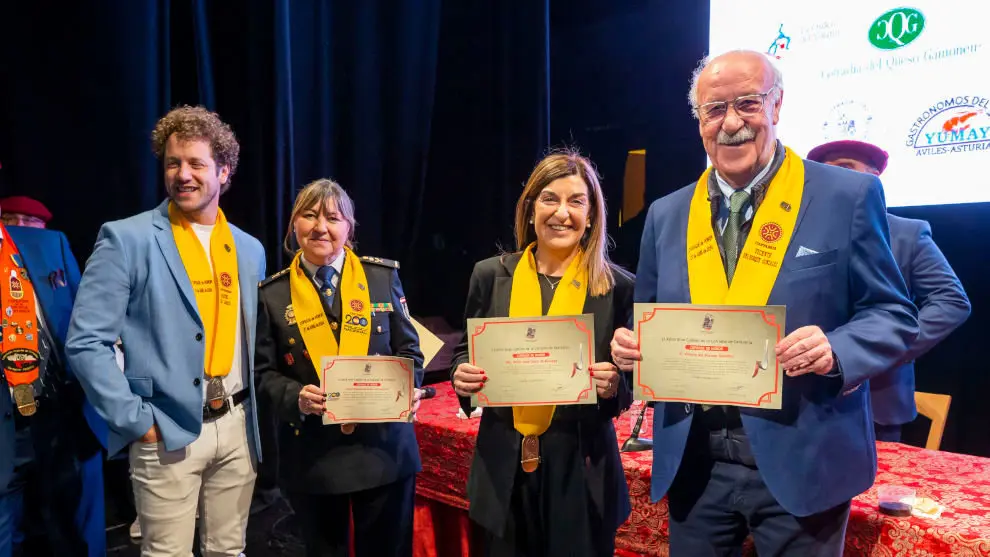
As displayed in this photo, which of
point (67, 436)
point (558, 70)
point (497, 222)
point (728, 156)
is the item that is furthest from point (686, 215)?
point (558, 70)

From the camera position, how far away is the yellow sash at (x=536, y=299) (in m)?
1.81

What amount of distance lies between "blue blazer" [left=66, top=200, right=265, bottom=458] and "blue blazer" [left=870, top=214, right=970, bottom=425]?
2486mm

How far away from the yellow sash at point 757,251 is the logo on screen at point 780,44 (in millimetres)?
2519

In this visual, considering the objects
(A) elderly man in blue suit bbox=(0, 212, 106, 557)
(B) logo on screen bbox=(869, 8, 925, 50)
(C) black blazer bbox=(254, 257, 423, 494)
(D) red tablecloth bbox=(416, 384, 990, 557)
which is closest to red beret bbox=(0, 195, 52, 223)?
(A) elderly man in blue suit bbox=(0, 212, 106, 557)

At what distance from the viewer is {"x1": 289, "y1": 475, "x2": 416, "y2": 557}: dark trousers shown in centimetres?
208

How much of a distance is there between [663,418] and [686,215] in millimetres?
499

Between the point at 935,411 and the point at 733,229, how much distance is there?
6.89ft

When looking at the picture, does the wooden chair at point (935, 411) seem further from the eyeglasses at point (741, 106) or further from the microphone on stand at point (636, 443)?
the eyeglasses at point (741, 106)

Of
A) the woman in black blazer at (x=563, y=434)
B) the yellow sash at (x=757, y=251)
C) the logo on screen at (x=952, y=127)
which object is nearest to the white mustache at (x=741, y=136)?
the yellow sash at (x=757, y=251)

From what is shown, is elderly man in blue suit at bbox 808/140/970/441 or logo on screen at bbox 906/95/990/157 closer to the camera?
elderly man in blue suit at bbox 808/140/970/441

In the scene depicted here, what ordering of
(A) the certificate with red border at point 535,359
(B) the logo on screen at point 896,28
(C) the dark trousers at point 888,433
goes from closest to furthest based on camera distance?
1. (A) the certificate with red border at point 535,359
2. (C) the dark trousers at point 888,433
3. (B) the logo on screen at point 896,28

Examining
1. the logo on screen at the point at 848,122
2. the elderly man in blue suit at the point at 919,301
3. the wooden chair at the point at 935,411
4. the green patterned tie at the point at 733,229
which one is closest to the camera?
the green patterned tie at the point at 733,229

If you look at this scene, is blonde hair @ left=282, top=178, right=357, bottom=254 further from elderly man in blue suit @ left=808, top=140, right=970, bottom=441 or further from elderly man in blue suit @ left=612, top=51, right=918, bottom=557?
elderly man in blue suit @ left=808, top=140, right=970, bottom=441

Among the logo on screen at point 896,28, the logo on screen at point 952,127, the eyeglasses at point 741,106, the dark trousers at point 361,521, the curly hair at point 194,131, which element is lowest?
the dark trousers at point 361,521
